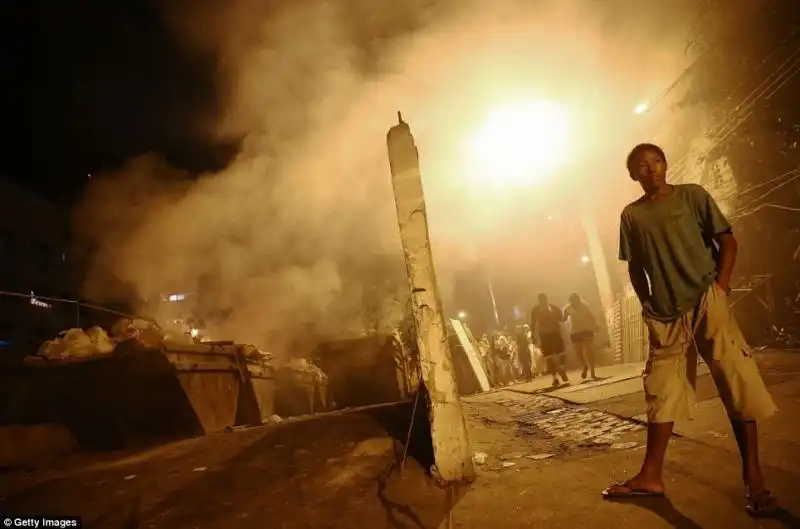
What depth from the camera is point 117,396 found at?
5969 mm

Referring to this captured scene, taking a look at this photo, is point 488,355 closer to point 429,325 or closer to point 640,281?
point 429,325

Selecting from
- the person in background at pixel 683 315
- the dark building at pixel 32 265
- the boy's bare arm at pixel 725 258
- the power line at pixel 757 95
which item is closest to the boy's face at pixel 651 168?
the person in background at pixel 683 315

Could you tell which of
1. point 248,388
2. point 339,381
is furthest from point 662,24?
point 248,388

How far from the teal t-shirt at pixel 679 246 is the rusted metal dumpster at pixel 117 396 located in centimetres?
548

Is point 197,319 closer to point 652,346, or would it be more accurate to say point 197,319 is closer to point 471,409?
point 471,409

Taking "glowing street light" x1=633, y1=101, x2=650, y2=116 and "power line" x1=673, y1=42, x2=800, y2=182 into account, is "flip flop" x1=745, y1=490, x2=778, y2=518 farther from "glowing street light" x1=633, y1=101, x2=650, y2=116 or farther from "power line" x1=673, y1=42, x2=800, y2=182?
"glowing street light" x1=633, y1=101, x2=650, y2=116

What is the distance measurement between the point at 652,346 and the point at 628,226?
0.60 meters

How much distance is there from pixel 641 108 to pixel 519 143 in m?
3.11

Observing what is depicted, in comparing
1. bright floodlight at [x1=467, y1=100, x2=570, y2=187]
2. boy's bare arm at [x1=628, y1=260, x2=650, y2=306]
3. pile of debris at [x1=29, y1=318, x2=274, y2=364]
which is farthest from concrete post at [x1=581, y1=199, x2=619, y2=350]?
boy's bare arm at [x1=628, y1=260, x2=650, y2=306]

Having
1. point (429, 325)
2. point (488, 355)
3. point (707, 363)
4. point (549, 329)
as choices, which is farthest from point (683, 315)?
point (488, 355)

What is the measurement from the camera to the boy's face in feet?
7.66

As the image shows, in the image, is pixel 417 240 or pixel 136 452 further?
pixel 136 452

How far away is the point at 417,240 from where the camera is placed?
10.3 feet

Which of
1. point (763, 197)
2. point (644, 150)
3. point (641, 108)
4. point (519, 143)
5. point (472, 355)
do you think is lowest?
point (472, 355)
